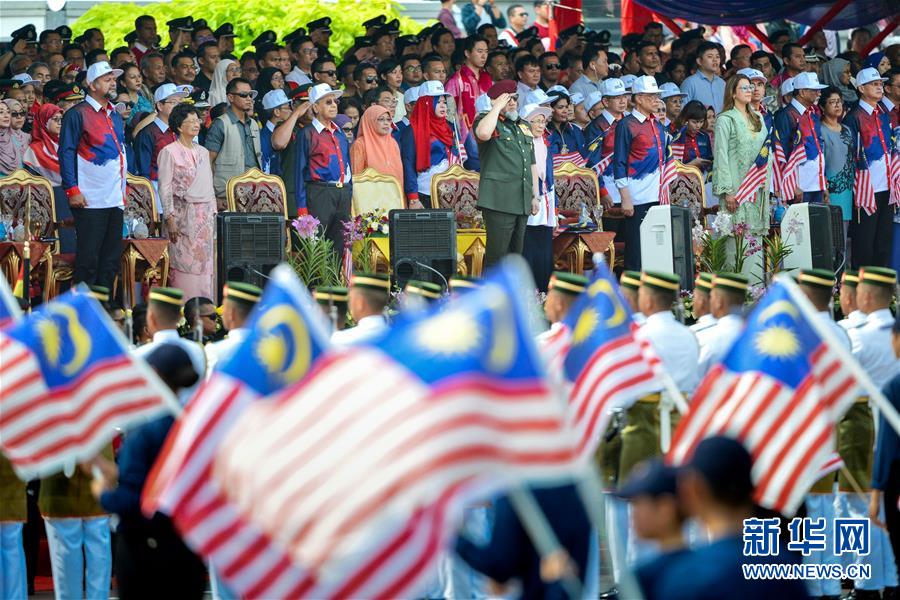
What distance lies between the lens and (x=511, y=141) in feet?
52.1

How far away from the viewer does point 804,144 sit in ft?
58.2

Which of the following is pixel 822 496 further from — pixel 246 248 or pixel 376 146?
pixel 376 146

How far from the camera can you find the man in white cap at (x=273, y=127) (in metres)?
16.8

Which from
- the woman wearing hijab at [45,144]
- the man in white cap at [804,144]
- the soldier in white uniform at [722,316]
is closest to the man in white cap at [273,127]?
the woman wearing hijab at [45,144]

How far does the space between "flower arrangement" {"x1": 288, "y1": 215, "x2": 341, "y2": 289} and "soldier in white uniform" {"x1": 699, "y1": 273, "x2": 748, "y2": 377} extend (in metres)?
5.26

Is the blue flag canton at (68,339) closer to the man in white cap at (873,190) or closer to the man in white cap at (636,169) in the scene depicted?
the man in white cap at (636,169)

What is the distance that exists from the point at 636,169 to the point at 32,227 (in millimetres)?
5592

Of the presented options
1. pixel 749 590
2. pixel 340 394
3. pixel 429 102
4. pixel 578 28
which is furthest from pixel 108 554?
pixel 578 28

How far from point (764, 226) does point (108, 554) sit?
32.3ft

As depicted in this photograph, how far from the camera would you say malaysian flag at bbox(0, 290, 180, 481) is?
6.98m

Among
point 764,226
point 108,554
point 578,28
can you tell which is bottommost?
point 108,554

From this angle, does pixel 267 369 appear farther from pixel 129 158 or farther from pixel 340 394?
pixel 129 158

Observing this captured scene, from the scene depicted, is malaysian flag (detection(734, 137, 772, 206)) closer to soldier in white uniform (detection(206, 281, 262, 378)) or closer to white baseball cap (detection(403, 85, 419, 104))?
white baseball cap (detection(403, 85, 419, 104))

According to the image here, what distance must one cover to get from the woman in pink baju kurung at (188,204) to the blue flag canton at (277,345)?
9.11 metres
